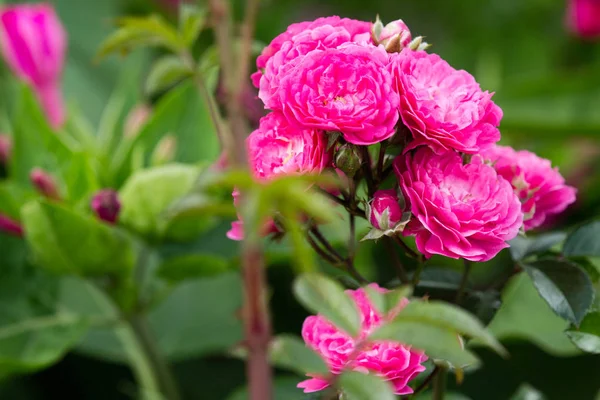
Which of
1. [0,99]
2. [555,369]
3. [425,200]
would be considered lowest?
[555,369]

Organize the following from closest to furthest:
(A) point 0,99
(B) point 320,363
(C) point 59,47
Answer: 1. (B) point 320,363
2. (C) point 59,47
3. (A) point 0,99

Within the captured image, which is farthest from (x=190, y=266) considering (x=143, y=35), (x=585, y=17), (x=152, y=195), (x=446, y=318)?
(x=585, y=17)

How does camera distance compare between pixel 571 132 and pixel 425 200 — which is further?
pixel 571 132

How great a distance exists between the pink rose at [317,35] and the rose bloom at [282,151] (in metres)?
0.02

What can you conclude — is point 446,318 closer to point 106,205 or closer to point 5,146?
point 106,205

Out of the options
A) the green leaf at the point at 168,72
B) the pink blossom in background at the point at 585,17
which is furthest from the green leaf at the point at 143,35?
the pink blossom in background at the point at 585,17

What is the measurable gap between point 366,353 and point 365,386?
5 centimetres

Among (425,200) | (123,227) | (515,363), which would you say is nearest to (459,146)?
(425,200)

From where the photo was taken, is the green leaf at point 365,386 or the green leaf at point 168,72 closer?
the green leaf at point 365,386

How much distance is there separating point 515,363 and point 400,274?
34 cm

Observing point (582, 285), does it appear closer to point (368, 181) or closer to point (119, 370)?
point (368, 181)

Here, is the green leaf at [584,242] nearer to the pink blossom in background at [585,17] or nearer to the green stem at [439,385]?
the green stem at [439,385]

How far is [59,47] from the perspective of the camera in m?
0.58

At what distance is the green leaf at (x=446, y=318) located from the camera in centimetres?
19
